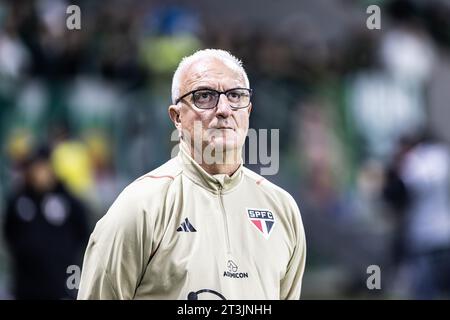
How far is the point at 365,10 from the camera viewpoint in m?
10.7

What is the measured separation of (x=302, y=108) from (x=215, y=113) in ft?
20.2

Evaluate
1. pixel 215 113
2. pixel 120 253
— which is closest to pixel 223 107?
pixel 215 113

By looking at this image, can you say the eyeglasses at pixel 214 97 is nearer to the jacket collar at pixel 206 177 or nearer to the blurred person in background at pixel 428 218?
the jacket collar at pixel 206 177

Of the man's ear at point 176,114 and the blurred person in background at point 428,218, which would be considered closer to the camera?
the man's ear at point 176,114

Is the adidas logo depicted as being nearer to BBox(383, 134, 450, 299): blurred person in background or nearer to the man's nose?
the man's nose

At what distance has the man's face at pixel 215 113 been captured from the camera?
3.99 metres

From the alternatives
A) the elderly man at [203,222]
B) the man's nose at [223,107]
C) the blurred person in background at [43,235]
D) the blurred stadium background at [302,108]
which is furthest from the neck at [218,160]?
the blurred stadium background at [302,108]

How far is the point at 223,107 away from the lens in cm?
399

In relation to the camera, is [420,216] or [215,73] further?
[420,216]

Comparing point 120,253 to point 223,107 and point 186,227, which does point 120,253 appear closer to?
point 186,227

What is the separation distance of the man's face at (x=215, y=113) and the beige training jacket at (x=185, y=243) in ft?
0.37

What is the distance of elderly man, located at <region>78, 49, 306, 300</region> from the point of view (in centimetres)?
Answer: 379

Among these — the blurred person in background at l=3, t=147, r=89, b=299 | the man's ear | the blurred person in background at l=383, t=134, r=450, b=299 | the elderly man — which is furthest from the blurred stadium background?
the elderly man

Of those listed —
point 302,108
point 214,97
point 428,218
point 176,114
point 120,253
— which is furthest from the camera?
point 302,108
